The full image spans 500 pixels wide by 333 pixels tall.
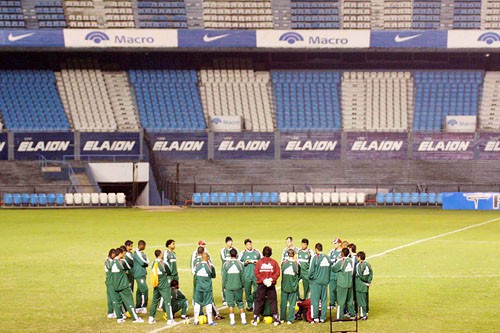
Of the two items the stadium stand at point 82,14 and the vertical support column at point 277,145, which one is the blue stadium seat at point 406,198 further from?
the stadium stand at point 82,14

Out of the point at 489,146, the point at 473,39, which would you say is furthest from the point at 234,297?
the point at 473,39

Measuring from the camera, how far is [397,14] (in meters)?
64.2

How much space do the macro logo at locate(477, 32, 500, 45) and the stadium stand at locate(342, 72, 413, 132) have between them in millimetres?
6474

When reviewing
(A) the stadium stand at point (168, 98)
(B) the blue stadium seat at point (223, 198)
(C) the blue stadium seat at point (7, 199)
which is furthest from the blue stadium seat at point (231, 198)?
(C) the blue stadium seat at point (7, 199)

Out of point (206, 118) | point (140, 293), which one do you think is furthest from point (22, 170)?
point (140, 293)

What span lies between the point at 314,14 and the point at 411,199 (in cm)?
1958

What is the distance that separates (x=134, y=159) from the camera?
187 ft

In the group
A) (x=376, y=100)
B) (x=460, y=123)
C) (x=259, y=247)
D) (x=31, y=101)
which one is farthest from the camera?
(x=376, y=100)

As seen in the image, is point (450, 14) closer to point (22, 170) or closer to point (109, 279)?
point (22, 170)

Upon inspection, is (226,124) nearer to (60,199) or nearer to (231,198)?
(231,198)

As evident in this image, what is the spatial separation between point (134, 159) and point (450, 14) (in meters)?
29.1

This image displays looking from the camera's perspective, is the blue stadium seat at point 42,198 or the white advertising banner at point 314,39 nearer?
the blue stadium seat at point 42,198

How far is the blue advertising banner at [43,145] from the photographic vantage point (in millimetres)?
56469

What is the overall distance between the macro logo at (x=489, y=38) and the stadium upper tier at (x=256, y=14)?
83.1 inches
